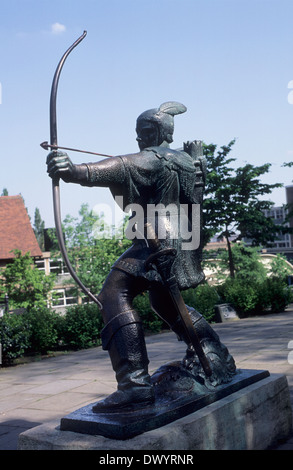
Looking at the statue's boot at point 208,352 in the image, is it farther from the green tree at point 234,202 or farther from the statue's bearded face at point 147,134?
the green tree at point 234,202

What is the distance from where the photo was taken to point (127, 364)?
2891 millimetres

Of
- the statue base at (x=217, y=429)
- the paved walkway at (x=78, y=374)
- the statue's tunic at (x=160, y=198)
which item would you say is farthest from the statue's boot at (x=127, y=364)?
the paved walkway at (x=78, y=374)

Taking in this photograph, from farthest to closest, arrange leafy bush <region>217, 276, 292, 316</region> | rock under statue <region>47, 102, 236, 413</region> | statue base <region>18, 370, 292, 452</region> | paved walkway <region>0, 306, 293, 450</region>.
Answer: leafy bush <region>217, 276, 292, 316</region>, paved walkway <region>0, 306, 293, 450</region>, rock under statue <region>47, 102, 236, 413</region>, statue base <region>18, 370, 292, 452</region>

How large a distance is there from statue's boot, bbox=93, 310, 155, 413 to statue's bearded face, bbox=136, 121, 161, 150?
1241 mm

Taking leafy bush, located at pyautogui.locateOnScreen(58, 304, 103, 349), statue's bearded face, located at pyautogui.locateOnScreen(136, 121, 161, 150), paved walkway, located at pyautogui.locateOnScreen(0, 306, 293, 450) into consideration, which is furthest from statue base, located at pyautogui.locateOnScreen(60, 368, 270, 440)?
leafy bush, located at pyautogui.locateOnScreen(58, 304, 103, 349)

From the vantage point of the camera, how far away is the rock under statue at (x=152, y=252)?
288 cm

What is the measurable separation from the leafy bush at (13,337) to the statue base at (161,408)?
6.31 meters

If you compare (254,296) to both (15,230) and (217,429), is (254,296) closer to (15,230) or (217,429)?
(217,429)

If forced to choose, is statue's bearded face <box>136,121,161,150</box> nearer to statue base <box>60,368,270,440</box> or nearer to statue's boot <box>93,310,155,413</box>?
statue's boot <box>93,310,155,413</box>

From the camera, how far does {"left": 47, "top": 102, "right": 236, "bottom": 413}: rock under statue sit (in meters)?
2.88

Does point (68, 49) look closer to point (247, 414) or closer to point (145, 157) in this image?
point (145, 157)
